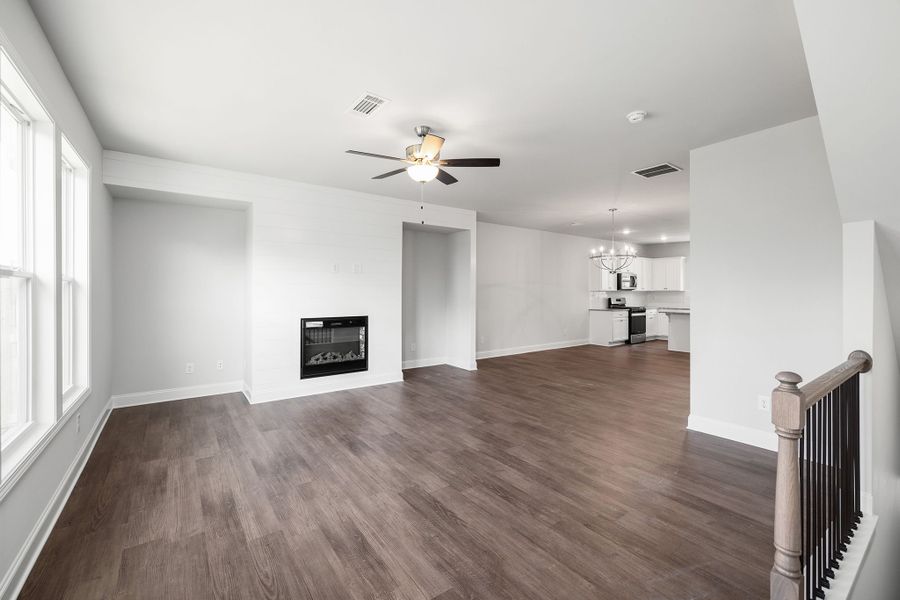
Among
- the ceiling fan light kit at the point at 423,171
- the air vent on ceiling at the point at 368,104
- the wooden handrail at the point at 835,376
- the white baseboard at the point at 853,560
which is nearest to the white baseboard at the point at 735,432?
the white baseboard at the point at 853,560

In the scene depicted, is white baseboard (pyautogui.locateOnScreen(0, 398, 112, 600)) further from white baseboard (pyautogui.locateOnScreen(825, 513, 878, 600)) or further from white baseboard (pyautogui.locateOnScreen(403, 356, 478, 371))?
white baseboard (pyautogui.locateOnScreen(403, 356, 478, 371))

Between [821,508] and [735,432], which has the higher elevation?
[821,508]

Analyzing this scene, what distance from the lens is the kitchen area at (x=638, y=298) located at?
940 cm

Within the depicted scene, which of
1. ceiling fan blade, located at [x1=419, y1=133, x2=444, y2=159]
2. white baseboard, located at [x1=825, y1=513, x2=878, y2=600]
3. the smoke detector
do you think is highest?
the smoke detector

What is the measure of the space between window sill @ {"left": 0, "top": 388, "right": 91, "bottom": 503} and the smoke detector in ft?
13.3

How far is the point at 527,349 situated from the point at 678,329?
3248mm

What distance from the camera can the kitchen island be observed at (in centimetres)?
827

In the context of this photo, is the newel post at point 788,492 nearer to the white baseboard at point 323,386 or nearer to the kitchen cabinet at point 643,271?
the white baseboard at point 323,386

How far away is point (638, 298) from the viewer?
36.4 ft

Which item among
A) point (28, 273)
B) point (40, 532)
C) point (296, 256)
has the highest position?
point (296, 256)

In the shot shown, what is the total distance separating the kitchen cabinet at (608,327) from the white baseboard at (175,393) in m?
7.63

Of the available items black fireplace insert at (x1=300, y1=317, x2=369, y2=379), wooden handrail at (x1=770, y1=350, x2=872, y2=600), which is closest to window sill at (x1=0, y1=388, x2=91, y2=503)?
black fireplace insert at (x1=300, y1=317, x2=369, y2=379)

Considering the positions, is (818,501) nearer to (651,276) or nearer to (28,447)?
(28,447)

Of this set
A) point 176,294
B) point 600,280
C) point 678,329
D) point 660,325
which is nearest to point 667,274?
point 660,325
